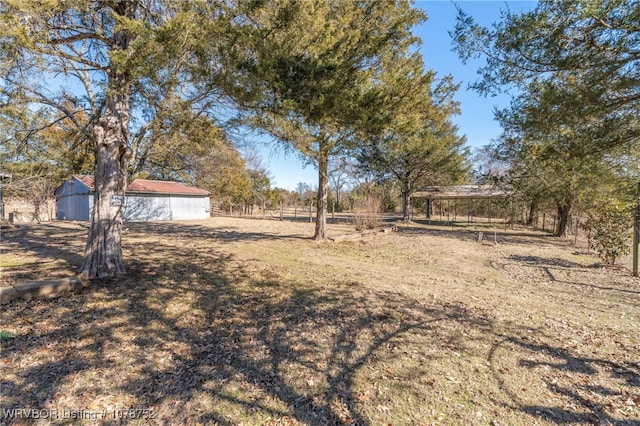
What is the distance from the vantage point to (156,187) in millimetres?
21406

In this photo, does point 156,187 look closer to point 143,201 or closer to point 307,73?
point 143,201

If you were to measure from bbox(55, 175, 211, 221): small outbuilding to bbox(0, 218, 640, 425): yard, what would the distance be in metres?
14.6

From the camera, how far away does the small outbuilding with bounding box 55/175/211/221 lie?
1880 cm

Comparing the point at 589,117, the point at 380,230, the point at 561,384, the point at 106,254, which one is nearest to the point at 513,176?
the point at 380,230

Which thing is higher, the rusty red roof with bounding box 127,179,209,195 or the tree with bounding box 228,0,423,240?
the tree with bounding box 228,0,423,240

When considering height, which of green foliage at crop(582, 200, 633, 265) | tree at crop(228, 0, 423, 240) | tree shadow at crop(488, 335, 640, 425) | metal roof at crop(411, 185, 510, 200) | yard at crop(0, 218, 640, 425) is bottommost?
tree shadow at crop(488, 335, 640, 425)

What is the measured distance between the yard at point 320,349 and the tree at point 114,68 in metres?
1.62

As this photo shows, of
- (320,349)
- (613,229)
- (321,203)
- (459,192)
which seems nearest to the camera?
(320,349)

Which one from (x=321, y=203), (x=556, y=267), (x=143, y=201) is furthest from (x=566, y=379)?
(x=143, y=201)

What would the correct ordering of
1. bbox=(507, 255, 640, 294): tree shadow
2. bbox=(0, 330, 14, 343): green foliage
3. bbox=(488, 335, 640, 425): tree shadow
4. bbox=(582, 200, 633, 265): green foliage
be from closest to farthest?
bbox=(488, 335, 640, 425): tree shadow < bbox=(0, 330, 14, 343): green foliage < bbox=(507, 255, 640, 294): tree shadow < bbox=(582, 200, 633, 265): green foliage

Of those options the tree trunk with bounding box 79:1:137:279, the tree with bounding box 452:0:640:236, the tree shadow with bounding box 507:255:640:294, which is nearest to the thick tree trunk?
the tree trunk with bounding box 79:1:137:279

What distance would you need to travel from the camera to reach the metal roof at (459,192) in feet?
64.1

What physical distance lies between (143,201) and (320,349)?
2100 centimetres

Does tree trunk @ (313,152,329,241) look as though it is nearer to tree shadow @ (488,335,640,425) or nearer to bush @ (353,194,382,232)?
bush @ (353,194,382,232)
